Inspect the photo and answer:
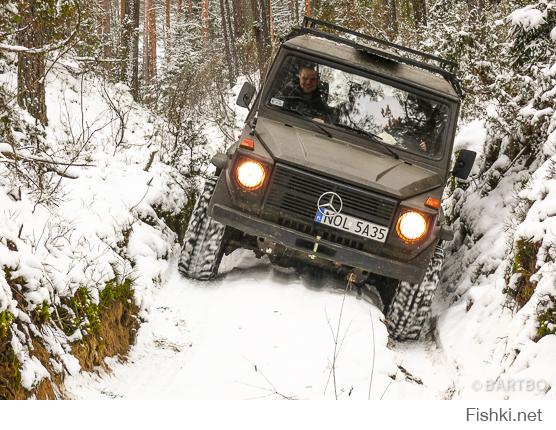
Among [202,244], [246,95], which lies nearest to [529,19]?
[246,95]

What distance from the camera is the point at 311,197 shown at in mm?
4922

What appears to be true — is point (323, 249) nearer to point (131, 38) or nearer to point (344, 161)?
point (344, 161)

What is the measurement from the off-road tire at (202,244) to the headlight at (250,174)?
59 cm

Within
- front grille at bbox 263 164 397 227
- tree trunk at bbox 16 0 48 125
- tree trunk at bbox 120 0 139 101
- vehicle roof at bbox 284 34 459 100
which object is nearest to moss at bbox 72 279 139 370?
front grille at bbox 263 164 397 227

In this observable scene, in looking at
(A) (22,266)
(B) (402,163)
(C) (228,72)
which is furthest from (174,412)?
(C) (228,72)

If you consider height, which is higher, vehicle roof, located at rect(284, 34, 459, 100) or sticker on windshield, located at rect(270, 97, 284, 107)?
vehicle roof, located at rect(284, 34, 459, 100)

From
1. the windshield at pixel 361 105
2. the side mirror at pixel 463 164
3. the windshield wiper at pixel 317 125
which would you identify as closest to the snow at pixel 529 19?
the windshield at pixel 361 105

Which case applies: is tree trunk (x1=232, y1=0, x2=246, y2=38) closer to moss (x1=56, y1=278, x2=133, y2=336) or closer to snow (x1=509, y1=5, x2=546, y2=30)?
snow (x1=509, y1=5, x2=546, y2=30)

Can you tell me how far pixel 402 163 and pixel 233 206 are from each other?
4.97ft

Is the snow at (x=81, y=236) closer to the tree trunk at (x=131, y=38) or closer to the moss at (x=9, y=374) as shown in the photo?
the moss at (x=9, y=374)

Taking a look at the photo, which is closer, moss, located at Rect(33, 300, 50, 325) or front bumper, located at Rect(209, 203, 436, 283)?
moss, located at Rect(33, 300, 50, 325)

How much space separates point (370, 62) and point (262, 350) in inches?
118

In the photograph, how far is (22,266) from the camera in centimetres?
356

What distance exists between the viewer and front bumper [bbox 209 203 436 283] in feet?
16.3
